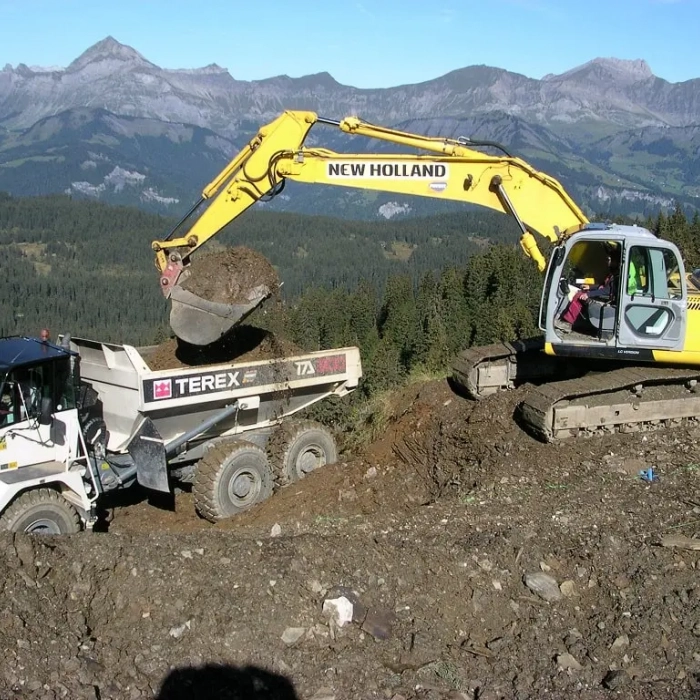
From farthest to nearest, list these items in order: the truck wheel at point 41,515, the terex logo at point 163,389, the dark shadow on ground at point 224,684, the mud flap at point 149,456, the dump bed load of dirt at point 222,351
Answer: the dump bed load of dirt at point 222,351 < the mud flap at point 149,456 < the terex logo at point 163,389 < the truck wheel at point 41,515 < the dark shadow on ground at point 224,684

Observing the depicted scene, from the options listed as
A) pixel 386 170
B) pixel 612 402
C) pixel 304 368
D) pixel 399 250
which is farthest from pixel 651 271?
pixel 399 250

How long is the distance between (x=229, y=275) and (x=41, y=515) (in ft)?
14.0

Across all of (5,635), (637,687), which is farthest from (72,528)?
(637,687)

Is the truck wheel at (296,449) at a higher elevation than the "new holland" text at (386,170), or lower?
lower

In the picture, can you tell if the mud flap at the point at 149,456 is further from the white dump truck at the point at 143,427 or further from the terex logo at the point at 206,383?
the terex logo at the point at 206,383

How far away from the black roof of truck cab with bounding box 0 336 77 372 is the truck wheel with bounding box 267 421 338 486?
3.54m

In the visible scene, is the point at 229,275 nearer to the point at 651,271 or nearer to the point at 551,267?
the point at 551,267

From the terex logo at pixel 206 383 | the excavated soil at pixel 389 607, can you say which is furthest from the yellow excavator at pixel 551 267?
the excavated soil at pixel 389 607

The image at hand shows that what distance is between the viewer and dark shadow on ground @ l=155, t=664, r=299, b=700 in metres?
5.66

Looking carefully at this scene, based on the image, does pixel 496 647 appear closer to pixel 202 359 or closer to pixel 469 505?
pixel 469 505

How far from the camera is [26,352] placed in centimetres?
906

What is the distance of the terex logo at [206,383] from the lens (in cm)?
1041

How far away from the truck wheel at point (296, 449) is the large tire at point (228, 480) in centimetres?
52

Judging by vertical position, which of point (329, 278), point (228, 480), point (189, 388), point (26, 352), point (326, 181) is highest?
point (326, 181)
